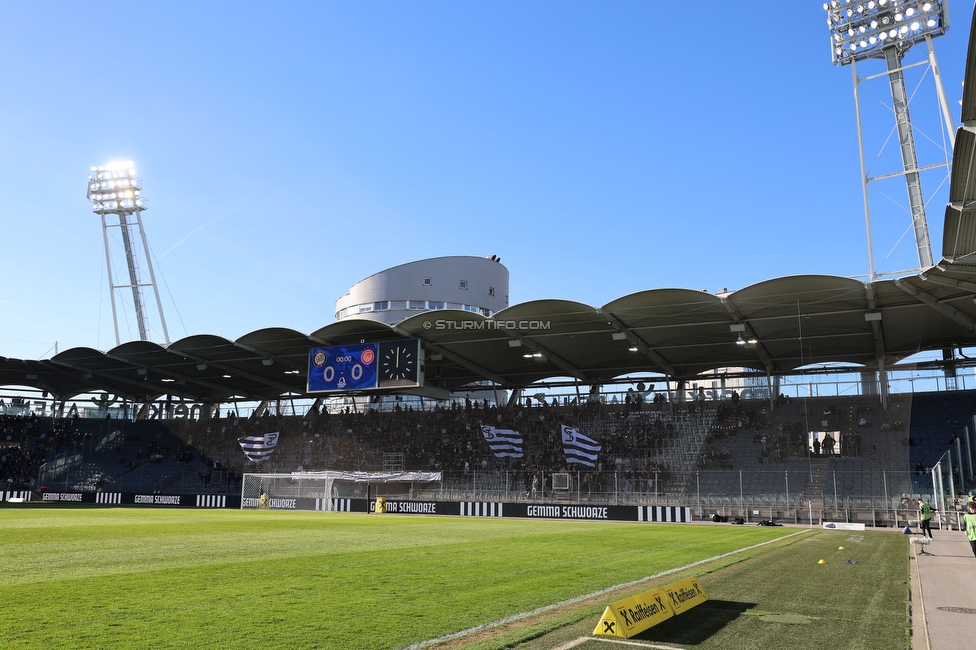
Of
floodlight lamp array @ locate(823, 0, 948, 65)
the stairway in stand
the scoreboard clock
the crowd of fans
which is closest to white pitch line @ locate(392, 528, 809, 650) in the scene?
the stairway in stand

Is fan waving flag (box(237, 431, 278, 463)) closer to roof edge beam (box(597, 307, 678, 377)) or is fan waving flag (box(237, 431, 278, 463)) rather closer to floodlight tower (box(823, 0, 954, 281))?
roof edge beam (box(597, 307, 678, 377))

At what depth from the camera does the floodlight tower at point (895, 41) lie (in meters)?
35.4

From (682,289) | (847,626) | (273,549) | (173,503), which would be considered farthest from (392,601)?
(173,503)

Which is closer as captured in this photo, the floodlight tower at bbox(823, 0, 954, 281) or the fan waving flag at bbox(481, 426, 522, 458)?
the floodlight tower at bbox(823, 0, 954, 281)

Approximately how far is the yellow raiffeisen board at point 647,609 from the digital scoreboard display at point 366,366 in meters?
32.6

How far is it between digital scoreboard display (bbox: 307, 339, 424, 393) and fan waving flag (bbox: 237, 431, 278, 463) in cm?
902

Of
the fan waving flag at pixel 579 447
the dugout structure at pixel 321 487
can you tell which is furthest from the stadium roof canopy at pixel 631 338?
the dugout structure at pixel 321 487

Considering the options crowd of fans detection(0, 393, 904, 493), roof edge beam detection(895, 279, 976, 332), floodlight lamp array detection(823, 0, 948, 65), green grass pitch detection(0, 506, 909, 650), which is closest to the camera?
green grass pitch detection(0, 506, 909, 650)

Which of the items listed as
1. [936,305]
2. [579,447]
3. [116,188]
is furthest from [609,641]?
[116,188]

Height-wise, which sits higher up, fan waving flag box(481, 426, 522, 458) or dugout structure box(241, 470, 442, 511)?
fan waving flag box(481, 426, 522, 458)

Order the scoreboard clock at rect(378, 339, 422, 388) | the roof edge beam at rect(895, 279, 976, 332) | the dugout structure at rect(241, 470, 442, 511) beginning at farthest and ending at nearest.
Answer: the dugout structure at rect(241, 470, 442, 511), the scoreboard clock at rect(378, 339, 422, 388), the roof edge beam at rect(895, 279, 976, 332)

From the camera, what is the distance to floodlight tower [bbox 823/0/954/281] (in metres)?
35.4

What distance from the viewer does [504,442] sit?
4550cm

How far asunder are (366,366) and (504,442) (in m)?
9.97
